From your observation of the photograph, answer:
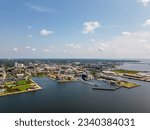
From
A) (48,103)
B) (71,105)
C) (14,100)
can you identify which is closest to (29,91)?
(14,100)

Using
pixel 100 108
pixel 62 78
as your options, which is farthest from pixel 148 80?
pixel 100 108

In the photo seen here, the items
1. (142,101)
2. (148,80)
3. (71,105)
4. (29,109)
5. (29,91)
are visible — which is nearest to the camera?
(29,109)

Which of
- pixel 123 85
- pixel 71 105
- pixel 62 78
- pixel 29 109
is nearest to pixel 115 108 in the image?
pixel 71 105

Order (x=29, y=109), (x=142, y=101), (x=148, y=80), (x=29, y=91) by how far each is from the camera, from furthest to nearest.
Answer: (x=148, y=80) < (x=29, y=91) < (x=142, y=101) < (x=29, y=109)

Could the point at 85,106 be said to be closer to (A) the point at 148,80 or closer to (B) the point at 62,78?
(B) the point at 62,78

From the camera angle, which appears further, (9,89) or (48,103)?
(9,89)

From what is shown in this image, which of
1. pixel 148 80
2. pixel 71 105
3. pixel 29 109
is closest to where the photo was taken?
pixel 29 109

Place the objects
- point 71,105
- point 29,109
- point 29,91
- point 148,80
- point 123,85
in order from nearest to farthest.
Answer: point 29,109
point 71,105
point 29,91
point 123,85
point 148,80

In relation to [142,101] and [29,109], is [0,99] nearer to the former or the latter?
[29,109]

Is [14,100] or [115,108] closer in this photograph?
[115,108]
